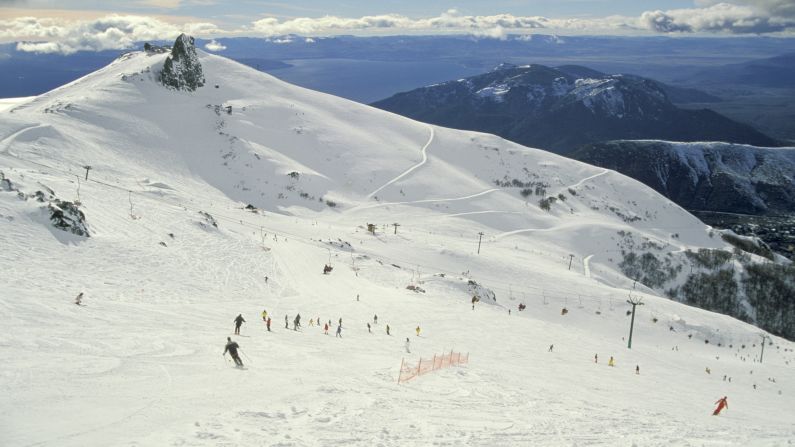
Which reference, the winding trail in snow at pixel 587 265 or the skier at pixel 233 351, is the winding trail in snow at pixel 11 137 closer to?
the skier at pixel 233 351

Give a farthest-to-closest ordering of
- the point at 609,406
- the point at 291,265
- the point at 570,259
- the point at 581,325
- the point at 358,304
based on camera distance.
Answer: the point at 570,259, the point at 581,325, the point at 291,265, the point at 358,304, the point at 609,406

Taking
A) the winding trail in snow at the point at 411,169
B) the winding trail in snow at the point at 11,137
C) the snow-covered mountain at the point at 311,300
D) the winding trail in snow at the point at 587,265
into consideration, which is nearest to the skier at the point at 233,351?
the snow-covered mountain at the point at 311,300

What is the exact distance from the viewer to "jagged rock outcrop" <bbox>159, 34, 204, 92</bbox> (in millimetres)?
124250

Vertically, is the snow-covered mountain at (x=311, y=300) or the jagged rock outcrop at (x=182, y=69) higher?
the jagged rock outcrop at (x=182, y=69)

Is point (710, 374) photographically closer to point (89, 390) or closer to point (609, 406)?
point (609, 406)

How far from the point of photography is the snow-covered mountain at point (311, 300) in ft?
52.6

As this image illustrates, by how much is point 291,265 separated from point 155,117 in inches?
2959

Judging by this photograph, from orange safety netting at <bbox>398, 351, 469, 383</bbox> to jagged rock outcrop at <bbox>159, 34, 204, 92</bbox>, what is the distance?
11476 centimetres

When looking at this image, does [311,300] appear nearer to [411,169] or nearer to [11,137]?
[11,137]

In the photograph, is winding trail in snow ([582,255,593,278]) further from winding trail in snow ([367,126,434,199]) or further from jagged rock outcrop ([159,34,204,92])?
jagged rock outcrop ([159,34,204,92])

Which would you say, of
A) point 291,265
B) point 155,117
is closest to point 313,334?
point 291,265

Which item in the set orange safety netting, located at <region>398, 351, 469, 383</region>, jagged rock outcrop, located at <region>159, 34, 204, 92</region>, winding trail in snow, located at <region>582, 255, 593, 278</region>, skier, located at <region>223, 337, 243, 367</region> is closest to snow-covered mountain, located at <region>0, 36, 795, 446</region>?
skier, located at <region>223, 337, 243, 367</region>

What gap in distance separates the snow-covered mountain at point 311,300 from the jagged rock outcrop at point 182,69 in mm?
4397

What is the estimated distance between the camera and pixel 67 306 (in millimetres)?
23875
